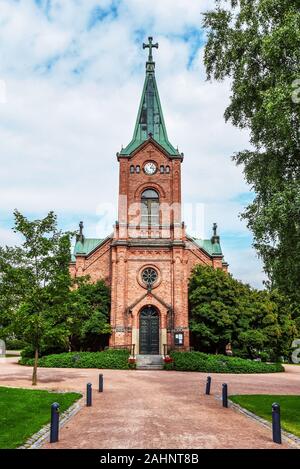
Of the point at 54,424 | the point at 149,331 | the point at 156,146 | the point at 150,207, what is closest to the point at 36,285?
the point at 54,424

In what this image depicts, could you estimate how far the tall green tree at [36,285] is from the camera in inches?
742

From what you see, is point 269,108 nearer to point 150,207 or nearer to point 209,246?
point 150,207

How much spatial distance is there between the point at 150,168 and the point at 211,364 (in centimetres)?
1869

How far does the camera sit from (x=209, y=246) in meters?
40.8

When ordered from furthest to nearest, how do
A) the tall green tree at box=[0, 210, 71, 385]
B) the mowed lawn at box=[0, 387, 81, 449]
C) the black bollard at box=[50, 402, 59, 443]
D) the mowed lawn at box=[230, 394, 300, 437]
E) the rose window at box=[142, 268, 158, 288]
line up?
the rose window at box=[142, 268, 158, 288], the tall green tree at box=[0, 210, 71, 385], the mowed lawn at box=[230, 394, 300, 437], the mowed lawn at box=[0, 387, 81, 449], the black bollard at box=[50, 402, 59, 443]

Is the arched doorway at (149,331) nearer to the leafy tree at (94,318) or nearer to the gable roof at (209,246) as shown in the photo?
the leafy tree at (94,318)

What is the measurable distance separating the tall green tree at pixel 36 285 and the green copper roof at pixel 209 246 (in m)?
20.9

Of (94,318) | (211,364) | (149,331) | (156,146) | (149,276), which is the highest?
(156,146)

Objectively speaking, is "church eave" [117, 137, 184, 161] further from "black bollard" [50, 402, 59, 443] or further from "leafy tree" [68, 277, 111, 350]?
"black bollard" [50, 402, 59, 443]

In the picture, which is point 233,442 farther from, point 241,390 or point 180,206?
point 180,206

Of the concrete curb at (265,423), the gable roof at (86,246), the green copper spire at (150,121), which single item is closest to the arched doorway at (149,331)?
the gable roof at (86,246)

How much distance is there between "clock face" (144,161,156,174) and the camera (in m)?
→ 37.3

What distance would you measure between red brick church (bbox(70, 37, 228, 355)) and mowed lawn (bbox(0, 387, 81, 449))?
55.5 ft

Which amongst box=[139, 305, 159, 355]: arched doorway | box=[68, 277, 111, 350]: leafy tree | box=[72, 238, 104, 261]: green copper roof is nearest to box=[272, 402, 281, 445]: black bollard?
box=[68, 277, 111, 350]: leafy tree
